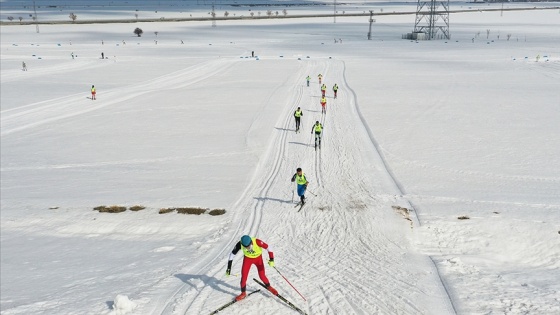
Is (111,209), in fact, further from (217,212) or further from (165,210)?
(217,212)

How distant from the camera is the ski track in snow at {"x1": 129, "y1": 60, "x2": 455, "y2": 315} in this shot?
10328mm

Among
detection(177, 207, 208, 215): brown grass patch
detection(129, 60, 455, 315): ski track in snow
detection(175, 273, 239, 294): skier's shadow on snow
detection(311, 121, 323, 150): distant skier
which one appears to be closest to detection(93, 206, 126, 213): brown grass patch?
detection(177, 207, 208, 215): brown grass patch

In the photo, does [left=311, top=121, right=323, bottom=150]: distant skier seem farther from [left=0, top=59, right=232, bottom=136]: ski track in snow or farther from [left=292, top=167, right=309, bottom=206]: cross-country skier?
[left=0, top=59, right=232, bottom=136]: ski track in snow

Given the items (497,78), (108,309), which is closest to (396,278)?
(108,309)

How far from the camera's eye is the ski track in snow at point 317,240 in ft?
33.9

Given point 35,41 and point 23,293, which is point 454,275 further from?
point 35,41

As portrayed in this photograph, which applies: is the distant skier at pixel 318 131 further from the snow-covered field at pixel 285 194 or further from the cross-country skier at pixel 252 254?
the cross-country skier at pixel 252 254

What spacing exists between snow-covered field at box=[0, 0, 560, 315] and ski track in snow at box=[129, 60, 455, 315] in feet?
0.21

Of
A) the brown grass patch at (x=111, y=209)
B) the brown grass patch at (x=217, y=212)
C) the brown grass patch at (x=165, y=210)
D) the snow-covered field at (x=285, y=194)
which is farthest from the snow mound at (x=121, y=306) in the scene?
the brown grass patch at (x=111, y=209)

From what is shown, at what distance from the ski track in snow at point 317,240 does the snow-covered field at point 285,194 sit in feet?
0.21

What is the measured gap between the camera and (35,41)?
88750 millimetres

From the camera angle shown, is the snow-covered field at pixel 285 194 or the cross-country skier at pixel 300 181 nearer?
the snow-covered field at pixel 285 194

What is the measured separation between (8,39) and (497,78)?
91.2 m

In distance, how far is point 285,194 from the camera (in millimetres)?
17312
